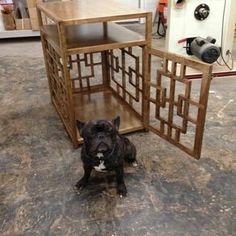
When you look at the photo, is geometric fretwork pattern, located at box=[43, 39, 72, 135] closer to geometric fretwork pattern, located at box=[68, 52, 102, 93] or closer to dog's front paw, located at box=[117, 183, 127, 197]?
geometric fretwork pattern, located at box=[68, 52, 102, 93]

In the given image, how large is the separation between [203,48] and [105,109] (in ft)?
3.47

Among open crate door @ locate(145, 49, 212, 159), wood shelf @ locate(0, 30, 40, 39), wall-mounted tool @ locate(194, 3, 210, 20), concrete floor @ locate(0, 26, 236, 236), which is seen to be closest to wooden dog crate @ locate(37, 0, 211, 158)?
open crate door @ locate(145, 49, 212, 159)

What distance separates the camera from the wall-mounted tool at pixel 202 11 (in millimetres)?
2689

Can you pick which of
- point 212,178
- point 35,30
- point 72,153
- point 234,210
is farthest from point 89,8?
point 35,30

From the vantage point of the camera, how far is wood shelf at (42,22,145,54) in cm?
164

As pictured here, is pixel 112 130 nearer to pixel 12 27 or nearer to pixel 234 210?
pixel 234 210

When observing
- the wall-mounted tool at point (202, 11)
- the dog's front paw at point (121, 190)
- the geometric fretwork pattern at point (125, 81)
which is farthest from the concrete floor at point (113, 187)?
the wall-mounted tool at point (202, 11)

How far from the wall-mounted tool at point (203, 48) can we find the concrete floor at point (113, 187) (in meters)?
0.56

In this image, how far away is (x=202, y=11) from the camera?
2.70 meters

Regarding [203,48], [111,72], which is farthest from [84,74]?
[203,48]

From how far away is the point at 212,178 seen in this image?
157 centimetres

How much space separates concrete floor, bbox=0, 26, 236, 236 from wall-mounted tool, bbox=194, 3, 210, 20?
3.17ft

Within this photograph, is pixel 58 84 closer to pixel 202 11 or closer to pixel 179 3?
pixel 179 3

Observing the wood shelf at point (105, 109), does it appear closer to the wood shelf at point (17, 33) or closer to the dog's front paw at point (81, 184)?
the dog's front paw at point (81, 184)
